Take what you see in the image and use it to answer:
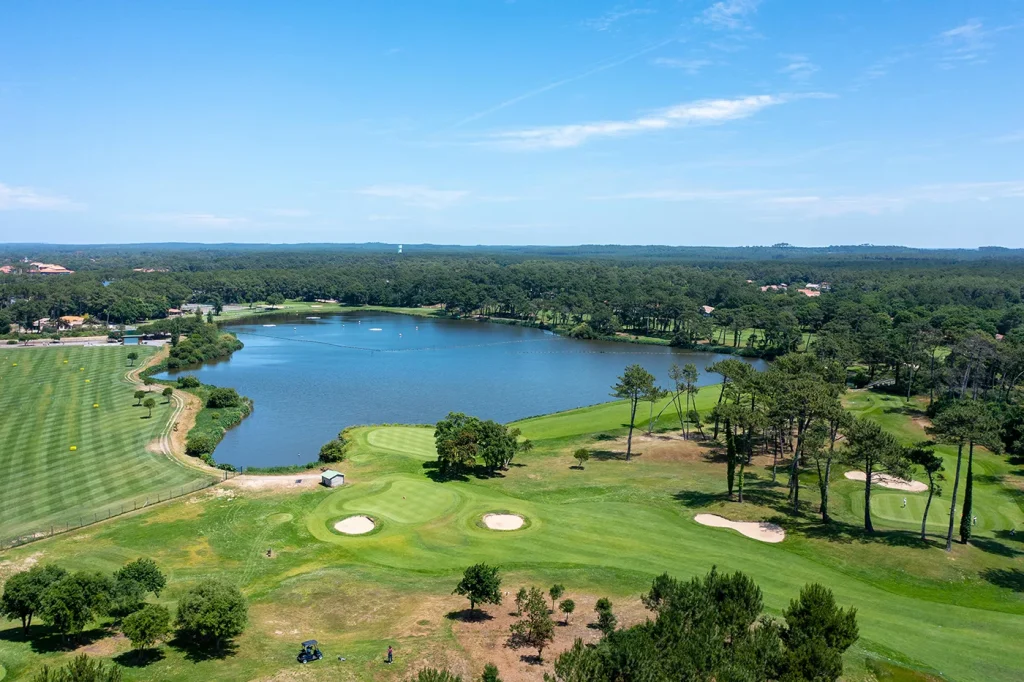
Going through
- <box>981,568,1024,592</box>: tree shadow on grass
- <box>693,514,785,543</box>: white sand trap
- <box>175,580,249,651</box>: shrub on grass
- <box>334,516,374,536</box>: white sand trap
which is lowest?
<box>334,516,374,536</box>: white sand trap

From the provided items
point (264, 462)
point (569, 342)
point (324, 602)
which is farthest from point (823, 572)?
point (569, 342)

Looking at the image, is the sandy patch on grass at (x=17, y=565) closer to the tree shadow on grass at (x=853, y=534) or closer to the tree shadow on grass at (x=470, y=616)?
the tree shadow on grass at (x=470, y=616)

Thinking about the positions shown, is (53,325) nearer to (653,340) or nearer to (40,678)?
(653,340)

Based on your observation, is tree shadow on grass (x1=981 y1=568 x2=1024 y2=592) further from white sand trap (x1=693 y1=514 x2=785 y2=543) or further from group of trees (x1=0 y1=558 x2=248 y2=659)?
group of trees (x1=0 y1=558 x2=248 y2=659)

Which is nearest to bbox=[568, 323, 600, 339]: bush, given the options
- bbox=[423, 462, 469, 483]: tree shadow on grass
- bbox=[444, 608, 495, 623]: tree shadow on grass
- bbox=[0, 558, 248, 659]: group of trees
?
bbox=[423, 462, 469, 483]: tree shadow on grass

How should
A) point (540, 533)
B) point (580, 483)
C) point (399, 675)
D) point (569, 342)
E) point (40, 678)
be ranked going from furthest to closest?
point (569, 342), point (580, 483), point (540, 533), point (399, 675), point (40, 678)

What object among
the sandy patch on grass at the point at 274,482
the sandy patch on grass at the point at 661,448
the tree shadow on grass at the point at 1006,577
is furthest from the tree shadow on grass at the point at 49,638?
the tree shadow on grass at the point at 1006,577
